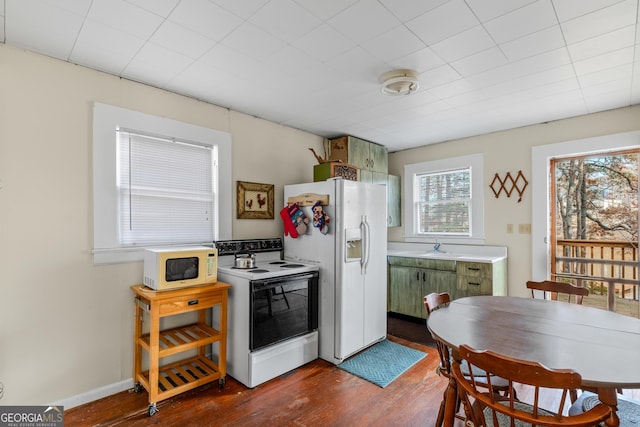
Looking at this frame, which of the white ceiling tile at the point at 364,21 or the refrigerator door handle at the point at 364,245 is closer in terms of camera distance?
the white ceiling tile at the point at 364,21

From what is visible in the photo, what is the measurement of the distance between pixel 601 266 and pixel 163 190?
4.47 metres

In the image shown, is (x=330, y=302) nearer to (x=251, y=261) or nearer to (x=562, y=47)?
(x=251, y=261)

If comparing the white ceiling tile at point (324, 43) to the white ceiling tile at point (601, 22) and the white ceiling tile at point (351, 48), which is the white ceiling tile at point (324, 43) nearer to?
the white ceiling tile at point (351, 48)

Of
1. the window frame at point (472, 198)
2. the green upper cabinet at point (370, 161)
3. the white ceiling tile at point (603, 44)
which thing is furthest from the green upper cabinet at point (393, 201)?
the white ceiling tile at point (603, 44)

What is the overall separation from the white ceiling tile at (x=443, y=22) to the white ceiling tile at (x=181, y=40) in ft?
4.04

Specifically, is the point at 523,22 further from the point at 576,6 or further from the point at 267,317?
the point at 267,317

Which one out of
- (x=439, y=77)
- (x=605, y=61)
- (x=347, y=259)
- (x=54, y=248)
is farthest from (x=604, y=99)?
(x=54, y=248)

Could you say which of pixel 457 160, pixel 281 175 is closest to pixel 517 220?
pixel 457 160

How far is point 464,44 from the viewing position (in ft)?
6.51

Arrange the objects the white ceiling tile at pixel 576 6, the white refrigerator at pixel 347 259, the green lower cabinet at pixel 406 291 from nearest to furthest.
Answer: the white ceiling tile at pixel 576 6
the white refrigerator at pixel 347 259
the green lower cabinet at pixel 406 291

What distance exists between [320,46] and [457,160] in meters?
2.84

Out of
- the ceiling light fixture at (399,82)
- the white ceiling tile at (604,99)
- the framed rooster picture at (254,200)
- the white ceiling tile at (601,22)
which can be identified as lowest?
the framed rooster picture at (254,200)

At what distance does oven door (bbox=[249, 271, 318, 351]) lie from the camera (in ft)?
8.19

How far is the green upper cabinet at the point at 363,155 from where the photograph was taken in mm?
3980
